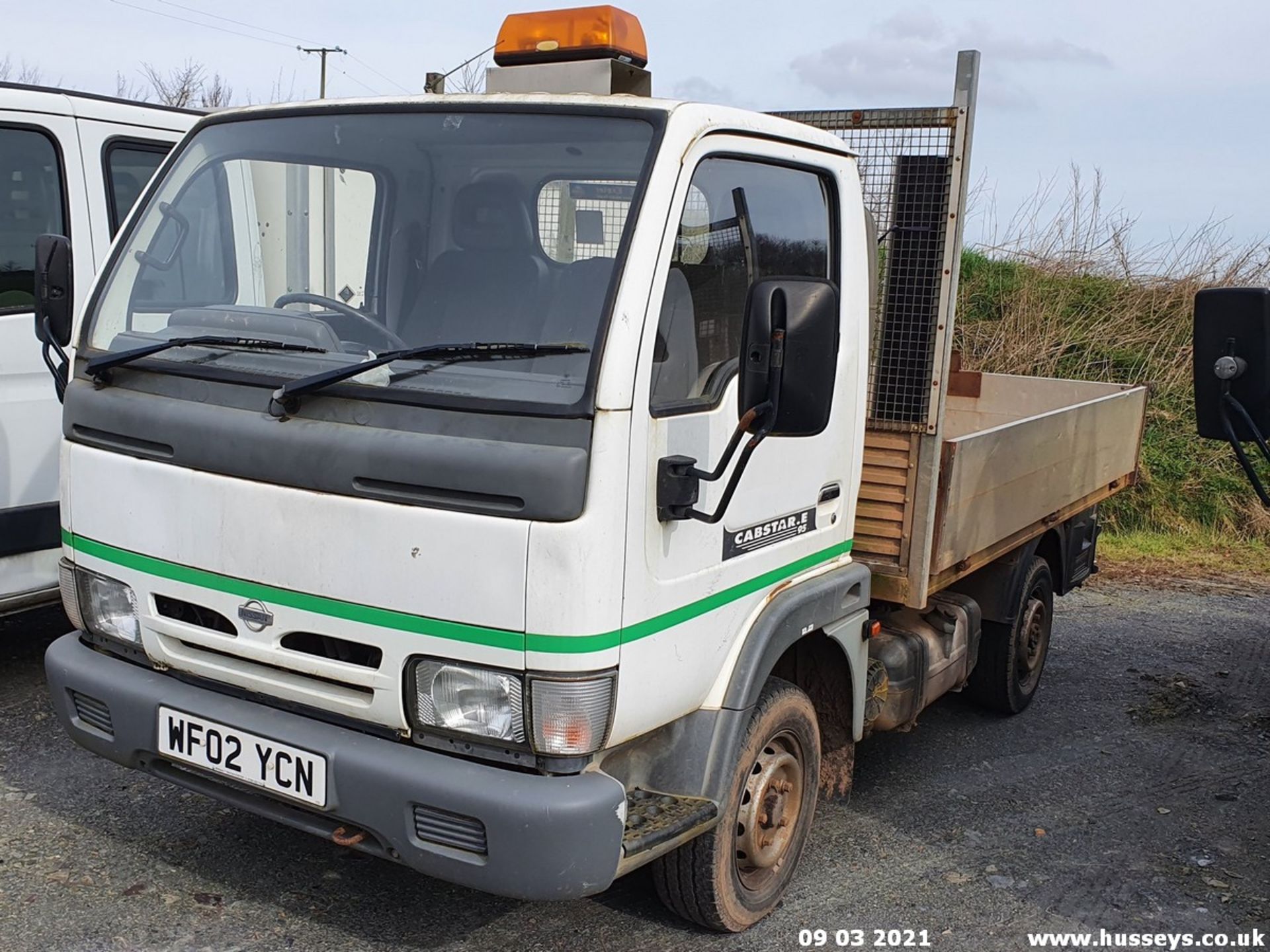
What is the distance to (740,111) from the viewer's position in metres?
3.16

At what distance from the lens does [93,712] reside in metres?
3.24

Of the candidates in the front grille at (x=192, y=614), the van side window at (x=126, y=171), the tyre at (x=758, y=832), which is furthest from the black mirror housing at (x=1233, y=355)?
the van side window at (x=126, y=171)

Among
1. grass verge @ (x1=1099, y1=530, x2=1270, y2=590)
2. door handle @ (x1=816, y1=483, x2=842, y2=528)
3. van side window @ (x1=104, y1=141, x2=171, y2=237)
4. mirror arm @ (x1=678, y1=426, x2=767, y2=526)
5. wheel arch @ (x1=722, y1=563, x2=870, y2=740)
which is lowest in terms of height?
grass verge @ (x1=1099, y1=530, x2=1270, y2=590)

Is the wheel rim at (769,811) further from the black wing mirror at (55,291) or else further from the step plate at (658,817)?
the black wing mirror at (55,291)

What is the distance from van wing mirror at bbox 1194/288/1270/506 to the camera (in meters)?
3.05

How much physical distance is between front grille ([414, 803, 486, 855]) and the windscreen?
0.92 m

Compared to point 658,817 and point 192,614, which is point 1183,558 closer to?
point 658,817

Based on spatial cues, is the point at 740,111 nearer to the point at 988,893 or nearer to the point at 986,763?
the point at 988,893

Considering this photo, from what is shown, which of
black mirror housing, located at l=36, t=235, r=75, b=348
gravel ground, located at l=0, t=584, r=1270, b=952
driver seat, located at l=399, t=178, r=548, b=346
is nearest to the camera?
driver seat, located at l=399, t=178, r=548, b=346

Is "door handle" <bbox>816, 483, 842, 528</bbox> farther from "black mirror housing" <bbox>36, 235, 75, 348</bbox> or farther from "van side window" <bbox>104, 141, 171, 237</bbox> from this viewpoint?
Answer: "van side window" <bbox>104, 141, 171, 237</bbox>

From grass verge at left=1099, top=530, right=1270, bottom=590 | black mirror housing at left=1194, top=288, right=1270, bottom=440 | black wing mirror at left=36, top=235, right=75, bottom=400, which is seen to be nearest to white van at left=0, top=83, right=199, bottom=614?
black wing mirror at left=36, top=235, right=75, bottom=400

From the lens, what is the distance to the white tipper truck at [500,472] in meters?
2.68

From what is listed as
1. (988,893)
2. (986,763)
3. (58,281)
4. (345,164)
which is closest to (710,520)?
(345,164)

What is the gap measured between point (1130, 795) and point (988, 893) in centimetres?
119
